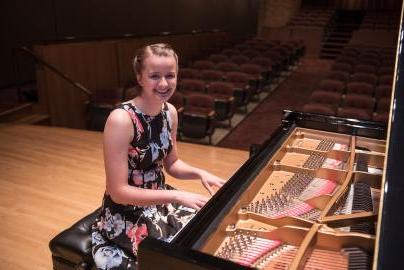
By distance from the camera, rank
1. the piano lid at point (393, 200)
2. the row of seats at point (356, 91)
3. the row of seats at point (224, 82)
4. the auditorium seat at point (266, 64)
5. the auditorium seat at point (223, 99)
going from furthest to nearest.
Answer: the auditorium seat at point (266, 64) → the auditorium seat at point (223, 99) → the row of seats at point (224, 82) → the row of seats at point (356, 91) → the piano lid at point (393, 200)

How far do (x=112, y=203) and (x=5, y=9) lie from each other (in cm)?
570

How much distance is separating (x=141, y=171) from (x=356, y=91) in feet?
15.1

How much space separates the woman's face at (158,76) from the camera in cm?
133

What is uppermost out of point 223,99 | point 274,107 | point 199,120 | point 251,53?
point 251,53

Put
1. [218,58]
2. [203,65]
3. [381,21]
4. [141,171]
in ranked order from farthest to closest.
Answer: [381,21], [218,58], [203,65], [141,171]

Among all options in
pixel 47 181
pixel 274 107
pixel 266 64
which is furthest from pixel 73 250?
pixel 266 64

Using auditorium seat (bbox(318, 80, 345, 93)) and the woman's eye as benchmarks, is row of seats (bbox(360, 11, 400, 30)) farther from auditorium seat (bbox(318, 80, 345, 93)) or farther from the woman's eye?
the woman's eye

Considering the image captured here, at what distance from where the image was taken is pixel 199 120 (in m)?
4.45

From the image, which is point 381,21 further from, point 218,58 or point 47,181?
point 47,181

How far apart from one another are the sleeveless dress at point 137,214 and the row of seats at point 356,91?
2510mm

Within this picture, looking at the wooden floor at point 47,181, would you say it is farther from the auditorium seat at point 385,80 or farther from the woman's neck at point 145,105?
the auditorium seat at point 385,80

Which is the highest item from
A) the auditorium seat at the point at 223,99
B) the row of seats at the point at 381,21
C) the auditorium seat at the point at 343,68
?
the row of seats at the point at 381,21

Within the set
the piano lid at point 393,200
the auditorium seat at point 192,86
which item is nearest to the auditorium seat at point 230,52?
the auditorium seat at point 192,86

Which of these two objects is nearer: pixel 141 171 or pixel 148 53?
pixel 148 53
